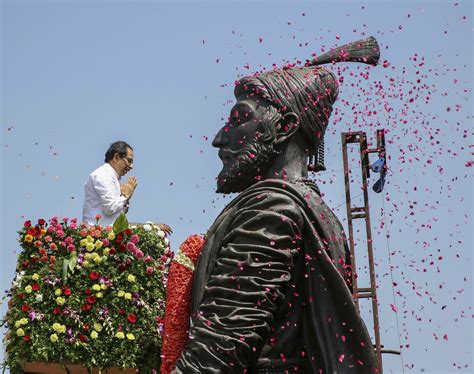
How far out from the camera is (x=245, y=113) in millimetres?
7027

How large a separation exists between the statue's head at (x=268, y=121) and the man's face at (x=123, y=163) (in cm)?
354

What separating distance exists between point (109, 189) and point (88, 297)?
2.97 meters

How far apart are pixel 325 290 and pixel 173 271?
3.24 feet


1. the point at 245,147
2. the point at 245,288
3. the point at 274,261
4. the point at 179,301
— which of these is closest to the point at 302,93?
the point at 245,147

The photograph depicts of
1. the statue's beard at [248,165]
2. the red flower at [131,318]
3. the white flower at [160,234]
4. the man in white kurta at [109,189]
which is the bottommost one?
the red flower at [131,318]

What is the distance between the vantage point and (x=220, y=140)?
7055 millimetres

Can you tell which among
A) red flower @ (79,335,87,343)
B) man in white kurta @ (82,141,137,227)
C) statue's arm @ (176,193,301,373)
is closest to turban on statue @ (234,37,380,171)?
statue's arm @ (176,193,301,373)

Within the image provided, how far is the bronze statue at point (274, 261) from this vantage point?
627 centimetres

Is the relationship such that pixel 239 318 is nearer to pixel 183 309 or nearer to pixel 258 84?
pixel 183 309

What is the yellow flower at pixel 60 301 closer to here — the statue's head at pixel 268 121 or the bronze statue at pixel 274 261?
the bronze statue at pixel 274 261

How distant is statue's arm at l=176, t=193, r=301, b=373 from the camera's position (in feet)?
20.3

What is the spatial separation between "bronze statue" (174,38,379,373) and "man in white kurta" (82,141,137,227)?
2729 millimetres

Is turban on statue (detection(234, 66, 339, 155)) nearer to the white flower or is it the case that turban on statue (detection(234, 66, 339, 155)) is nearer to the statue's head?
the statue's head

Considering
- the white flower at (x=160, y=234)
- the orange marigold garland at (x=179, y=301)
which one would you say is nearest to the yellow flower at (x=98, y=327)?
the orange marigold garland at (x=179, y=301)
